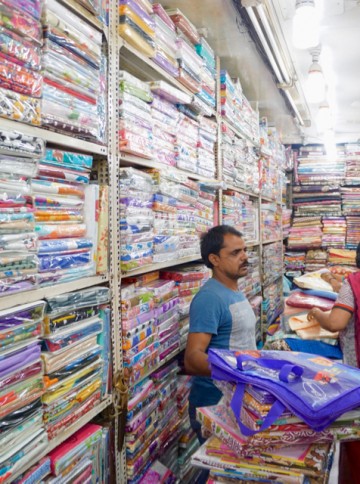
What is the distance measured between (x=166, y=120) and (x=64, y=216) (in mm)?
1016

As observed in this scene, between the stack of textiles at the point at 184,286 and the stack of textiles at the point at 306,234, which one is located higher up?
the stack of textiles at the point at 306,234

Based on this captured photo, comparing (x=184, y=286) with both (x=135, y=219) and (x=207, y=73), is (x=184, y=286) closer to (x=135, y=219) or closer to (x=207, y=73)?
Result: (x=135, y=219)

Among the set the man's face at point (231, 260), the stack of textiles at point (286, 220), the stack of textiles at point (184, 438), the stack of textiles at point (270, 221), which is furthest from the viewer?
the stack of textiles at point (286, 220)

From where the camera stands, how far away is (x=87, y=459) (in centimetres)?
150

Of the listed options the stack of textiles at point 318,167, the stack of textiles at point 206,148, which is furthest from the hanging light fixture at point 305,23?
the stack of textiles at point 318,167

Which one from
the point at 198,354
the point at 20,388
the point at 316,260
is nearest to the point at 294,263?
the point at 316,260

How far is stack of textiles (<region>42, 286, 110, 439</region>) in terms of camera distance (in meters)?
1.33

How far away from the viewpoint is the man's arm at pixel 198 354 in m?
1.83

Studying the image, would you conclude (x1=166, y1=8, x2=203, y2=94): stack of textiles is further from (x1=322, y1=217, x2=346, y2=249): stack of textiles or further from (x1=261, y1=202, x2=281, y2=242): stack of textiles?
(x1=322, y1=217, x2=346, y2=249): stack of textiles

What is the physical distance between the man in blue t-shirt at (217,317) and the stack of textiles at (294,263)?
15.0 ft

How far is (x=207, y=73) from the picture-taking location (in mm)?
2768

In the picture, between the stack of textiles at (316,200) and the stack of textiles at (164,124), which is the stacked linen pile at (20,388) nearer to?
the stack of textiles at (164,124)

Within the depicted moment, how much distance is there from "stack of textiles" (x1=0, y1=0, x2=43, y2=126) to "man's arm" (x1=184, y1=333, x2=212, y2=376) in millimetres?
1132

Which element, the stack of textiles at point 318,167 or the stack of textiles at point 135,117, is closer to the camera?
the stack of textiles at point 135,117
